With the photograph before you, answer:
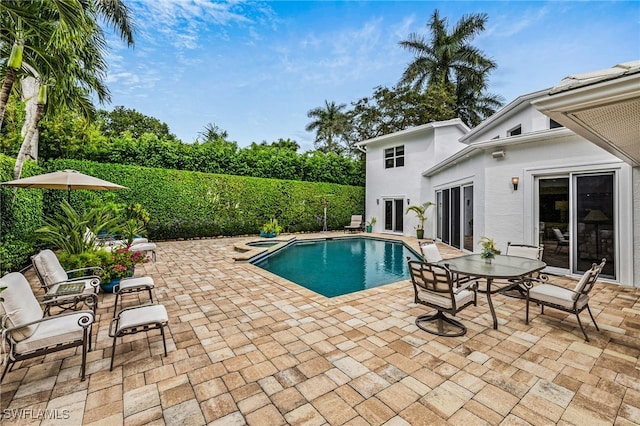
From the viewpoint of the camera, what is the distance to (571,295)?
3.99 m

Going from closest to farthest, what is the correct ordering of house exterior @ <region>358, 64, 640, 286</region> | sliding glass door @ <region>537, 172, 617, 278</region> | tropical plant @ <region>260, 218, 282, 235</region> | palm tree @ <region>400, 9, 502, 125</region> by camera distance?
house exterior @ <region>358, 64, 640, 286</region>
sliding glass door @ <region>537, 172, 617, 278</region>
tropical plant @ <region>260, 218, 282, 235</region>
palm tree @ <region>400, 9, 502, 125</region>

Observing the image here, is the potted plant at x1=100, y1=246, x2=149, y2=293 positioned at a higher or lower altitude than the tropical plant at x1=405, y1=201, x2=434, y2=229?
lower

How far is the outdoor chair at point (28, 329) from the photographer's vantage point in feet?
8.88

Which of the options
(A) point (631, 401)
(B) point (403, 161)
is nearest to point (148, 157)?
(B) point (403, 161)

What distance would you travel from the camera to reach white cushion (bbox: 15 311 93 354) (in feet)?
9.02

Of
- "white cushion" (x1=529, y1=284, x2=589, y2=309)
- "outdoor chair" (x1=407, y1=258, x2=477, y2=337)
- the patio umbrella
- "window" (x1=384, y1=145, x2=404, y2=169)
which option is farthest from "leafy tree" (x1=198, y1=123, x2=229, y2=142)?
"white cushion" (x1=529, y1=284, x2=589, y2=309)

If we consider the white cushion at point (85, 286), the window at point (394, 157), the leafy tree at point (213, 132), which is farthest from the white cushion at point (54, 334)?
the leafy tree at point (213, 132)

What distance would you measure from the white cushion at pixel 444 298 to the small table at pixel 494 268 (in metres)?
0.31

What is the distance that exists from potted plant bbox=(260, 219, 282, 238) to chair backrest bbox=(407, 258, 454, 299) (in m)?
11.5

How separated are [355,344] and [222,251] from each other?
811cm

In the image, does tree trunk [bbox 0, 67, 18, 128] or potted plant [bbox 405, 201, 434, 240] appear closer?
tree trunk [bbox 0, 67, 18, 128]

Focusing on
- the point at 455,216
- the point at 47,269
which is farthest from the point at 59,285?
the point at 455,216

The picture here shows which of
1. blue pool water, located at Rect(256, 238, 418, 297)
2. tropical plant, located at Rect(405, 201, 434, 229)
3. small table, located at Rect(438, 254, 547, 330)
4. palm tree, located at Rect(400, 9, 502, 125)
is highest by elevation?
palm tree, located at Rect(400, 9, 502, 125)

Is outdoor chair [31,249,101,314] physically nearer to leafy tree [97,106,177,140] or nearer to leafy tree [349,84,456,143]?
leafy tree [349,84,456,143]
